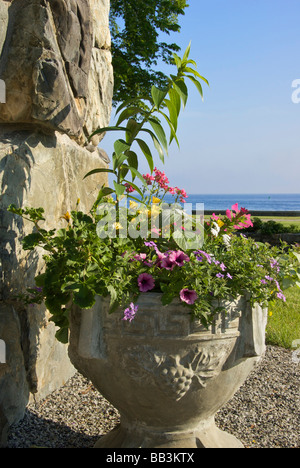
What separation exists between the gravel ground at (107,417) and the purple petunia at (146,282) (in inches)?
37.4

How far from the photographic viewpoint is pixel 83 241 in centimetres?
181

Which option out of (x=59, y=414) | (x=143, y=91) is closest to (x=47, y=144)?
(x=59, y=414)

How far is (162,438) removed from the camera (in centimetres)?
190

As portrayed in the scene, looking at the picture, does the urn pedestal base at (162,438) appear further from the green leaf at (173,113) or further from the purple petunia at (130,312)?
the green leaf at (173,113)

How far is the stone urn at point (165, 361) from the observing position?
169 cm

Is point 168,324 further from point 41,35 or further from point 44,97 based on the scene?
point 41,35

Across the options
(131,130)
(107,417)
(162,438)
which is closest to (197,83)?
(131,130)

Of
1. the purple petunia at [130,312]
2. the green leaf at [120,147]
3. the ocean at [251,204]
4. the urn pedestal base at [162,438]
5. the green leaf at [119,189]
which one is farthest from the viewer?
the ocean at [251,204]

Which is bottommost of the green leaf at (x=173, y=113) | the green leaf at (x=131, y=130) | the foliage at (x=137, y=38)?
the green leaf at (x=131, y=130)

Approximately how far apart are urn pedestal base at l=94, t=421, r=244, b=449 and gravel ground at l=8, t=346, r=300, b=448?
199 millimetres

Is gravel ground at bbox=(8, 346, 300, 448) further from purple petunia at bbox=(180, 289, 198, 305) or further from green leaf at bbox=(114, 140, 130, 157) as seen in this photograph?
green leaf at bbox=(114, 140, 130, 157)

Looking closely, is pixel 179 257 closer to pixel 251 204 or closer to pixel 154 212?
pixel 154 212

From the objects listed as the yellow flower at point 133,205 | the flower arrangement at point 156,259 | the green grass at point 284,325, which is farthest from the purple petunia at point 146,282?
the green grass at point 284,325
